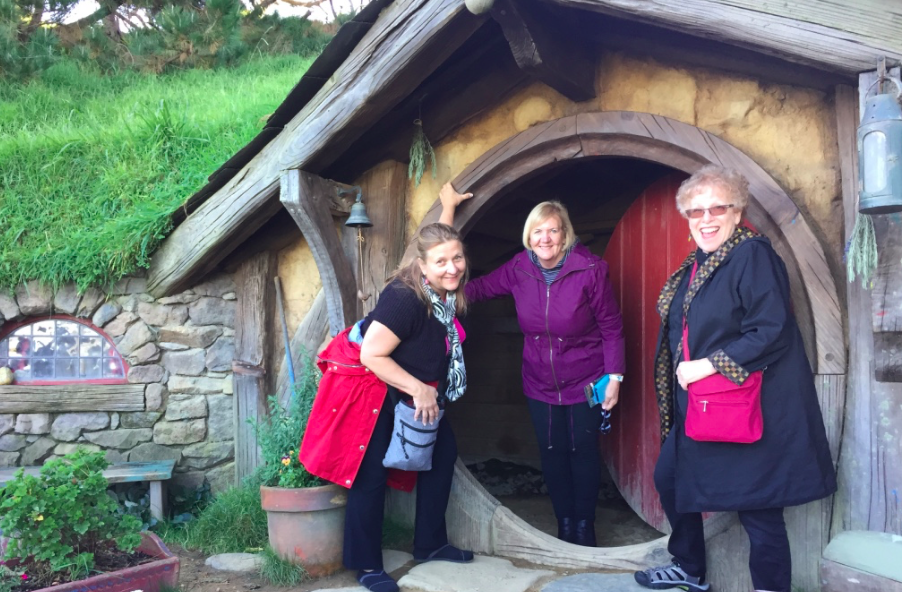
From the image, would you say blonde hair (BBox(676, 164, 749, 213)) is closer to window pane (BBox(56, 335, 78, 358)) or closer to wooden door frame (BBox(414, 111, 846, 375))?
wooden door frame (BBox(414, 111, 846, 375))

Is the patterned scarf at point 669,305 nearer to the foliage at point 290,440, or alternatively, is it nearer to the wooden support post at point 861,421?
the wooden support post at point 861,421

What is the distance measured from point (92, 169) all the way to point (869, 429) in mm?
4866

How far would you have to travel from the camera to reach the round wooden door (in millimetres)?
3939

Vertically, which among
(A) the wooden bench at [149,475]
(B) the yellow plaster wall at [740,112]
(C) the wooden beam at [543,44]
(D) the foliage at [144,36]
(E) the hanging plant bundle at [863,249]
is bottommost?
(A) the wooden bench at [149,475]

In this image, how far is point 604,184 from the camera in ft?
17.0

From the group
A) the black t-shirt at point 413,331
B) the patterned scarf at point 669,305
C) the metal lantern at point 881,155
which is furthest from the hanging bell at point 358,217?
the metal lantern at point 881,155

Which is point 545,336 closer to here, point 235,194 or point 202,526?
point 235,194

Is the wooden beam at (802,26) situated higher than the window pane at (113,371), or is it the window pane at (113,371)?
the wooden beam at (802,26)

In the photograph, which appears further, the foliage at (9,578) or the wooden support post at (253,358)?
the wooden support post at (253,358)

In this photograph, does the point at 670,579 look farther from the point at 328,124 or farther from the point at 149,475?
the point at 149,475

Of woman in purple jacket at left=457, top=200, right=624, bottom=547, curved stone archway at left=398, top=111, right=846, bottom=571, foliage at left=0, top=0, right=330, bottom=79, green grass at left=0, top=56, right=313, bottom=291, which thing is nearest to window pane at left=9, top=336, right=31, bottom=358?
green grass at left=0, top=56, right=313, bottom=291

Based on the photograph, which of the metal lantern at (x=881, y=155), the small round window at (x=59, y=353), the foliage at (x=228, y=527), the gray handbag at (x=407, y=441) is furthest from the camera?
the small round window at (x=59, y=353)

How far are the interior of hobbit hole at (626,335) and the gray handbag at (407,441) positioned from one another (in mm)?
1280

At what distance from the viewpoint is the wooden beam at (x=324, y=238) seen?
3723mm
